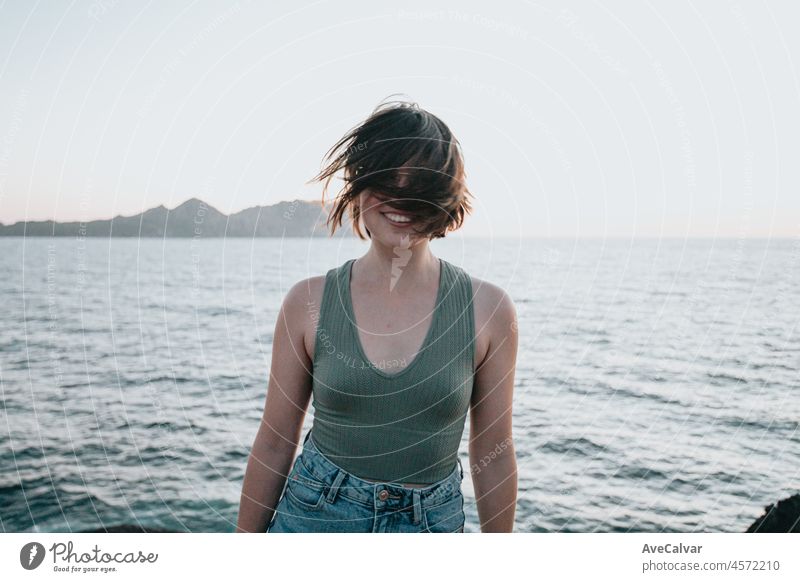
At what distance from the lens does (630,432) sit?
10.4m

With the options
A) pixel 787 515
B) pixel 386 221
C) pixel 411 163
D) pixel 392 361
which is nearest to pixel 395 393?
pixel 392 361

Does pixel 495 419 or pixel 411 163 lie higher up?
pixel 411 163

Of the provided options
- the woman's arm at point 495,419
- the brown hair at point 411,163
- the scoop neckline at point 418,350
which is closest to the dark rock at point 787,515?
the woman's arm at point 495,419

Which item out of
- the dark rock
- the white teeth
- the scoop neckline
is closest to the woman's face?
the white teeth

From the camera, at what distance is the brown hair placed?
1.49 meters

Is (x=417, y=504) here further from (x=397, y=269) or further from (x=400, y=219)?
(x=400, y=219)

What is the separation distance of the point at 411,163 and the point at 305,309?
1.36 ft

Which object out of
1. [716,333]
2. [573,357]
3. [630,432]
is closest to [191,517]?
[630,432]

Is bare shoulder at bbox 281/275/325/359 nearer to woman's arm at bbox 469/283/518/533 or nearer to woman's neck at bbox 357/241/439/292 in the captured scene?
woman's neck at bbox 357/241/439/292

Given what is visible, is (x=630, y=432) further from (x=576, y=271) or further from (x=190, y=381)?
(x=576, y=271)

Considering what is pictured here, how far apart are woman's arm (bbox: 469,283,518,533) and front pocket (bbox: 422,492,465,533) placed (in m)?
0.08

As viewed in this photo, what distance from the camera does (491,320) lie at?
5.24ft
